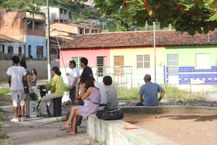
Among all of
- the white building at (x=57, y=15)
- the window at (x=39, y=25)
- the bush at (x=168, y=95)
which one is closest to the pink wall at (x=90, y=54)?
the bush at (x=168, y=95)

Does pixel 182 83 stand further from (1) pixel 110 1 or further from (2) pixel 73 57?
(1) pixel 110 1

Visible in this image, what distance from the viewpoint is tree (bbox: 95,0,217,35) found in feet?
16.4

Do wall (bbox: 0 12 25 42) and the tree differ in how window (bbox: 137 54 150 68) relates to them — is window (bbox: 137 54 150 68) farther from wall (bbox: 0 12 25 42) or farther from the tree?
the tree

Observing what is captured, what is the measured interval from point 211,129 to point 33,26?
1960 inches

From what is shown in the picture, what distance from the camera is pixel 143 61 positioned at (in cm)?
3484

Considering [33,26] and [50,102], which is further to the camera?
[33,26]

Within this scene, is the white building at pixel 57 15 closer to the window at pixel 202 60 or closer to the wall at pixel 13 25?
the wall at pixel 13 25

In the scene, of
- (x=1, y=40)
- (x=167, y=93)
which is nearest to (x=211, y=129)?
(x=167, y=93)

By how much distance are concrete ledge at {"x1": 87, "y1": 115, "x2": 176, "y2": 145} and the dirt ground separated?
3.53ft

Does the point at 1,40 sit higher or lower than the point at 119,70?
higher

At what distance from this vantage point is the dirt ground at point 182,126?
830cm

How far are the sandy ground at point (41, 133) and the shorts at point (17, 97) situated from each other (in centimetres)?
49

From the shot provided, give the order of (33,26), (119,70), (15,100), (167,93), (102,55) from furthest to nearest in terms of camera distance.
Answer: (33,26) → (102,55) → (119,70) → (167,93) → (15,100)

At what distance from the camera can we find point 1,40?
49.2 meters
